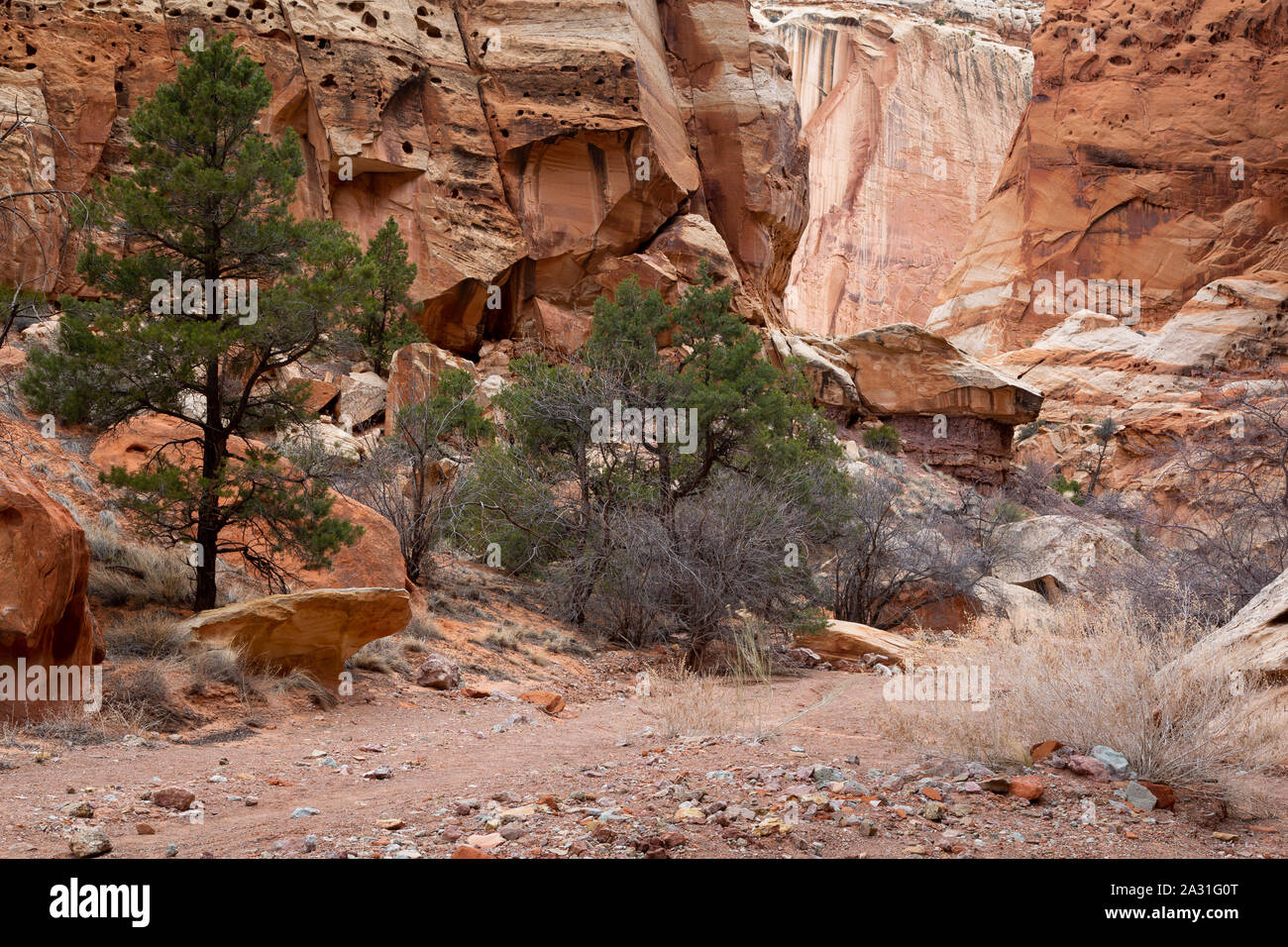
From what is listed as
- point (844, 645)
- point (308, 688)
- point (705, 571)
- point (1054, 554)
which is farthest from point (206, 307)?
point (1054, 554)

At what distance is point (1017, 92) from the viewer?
3073 inches

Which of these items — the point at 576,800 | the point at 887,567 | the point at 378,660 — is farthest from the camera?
the point at 887,567

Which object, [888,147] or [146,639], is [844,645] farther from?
[888,147]

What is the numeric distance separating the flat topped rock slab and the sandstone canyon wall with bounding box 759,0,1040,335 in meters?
66.7

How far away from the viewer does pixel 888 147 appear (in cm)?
7431

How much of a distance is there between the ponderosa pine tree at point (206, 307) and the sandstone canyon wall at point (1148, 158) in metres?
41.7

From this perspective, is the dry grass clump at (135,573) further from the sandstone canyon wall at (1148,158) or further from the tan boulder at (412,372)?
the sandstone canyon wall at (1148,158)

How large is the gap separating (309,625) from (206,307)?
11.4 ft

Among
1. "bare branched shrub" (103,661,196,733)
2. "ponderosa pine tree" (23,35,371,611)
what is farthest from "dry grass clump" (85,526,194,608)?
"bare branched shrub" (103,661,196,733)

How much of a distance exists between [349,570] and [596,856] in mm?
7686

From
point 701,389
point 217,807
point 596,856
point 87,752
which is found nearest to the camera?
point 596,856

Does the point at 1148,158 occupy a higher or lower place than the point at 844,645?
higher
